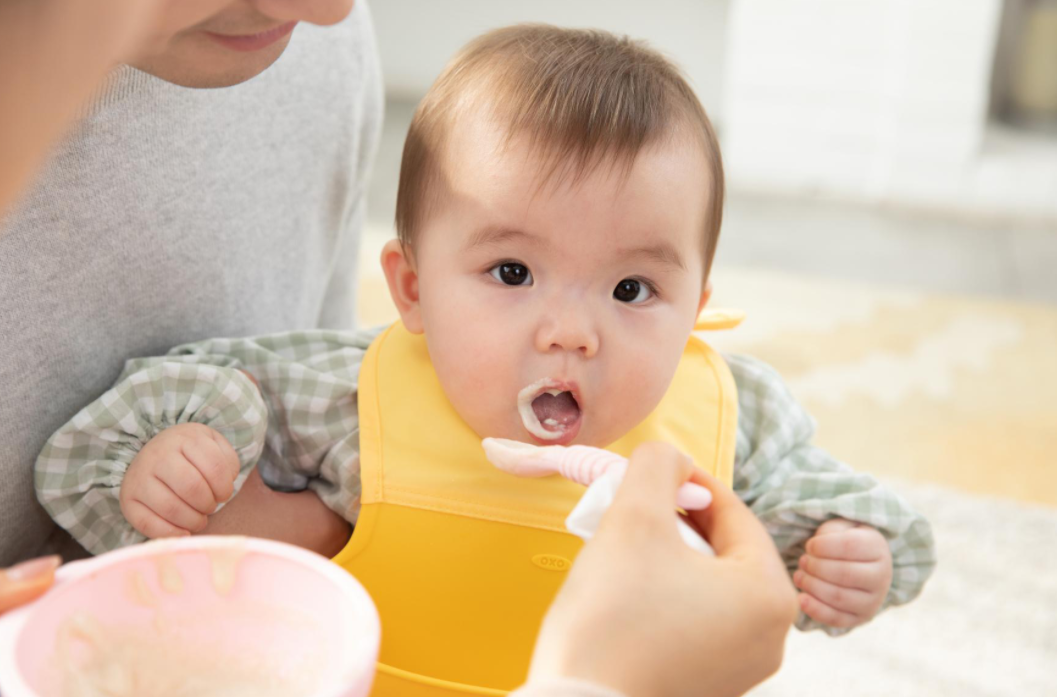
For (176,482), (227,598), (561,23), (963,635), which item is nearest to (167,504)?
(176,482)

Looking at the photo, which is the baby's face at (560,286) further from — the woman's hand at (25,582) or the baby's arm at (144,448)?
the woman's hand at (25,582)

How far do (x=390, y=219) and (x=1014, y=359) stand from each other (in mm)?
1712

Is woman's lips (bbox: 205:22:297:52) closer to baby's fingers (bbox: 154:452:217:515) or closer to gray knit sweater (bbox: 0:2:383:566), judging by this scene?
gray knit sweater (bbox: 0:2:383:566)

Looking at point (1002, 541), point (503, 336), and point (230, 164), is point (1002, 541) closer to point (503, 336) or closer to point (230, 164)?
point (503, 336)

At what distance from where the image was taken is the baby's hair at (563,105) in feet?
2.99

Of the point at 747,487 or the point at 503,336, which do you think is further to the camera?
the point at 747,487

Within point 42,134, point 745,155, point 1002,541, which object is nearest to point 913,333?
point 1002,541

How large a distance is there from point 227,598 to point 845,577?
0.58m

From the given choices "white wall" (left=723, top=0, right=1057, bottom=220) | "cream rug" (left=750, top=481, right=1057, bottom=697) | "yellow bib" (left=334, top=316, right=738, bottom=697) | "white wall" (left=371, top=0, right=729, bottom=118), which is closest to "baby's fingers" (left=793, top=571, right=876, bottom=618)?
"yellow bib" (left=334, top=316, right=738, bottom=697)

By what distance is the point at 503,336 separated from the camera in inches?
36.4

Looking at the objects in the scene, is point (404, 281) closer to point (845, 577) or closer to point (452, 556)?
point (452, 556)

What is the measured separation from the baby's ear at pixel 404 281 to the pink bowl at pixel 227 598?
1.42 feet

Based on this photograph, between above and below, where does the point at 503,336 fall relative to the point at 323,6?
below

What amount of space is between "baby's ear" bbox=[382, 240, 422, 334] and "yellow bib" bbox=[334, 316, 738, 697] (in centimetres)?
10
